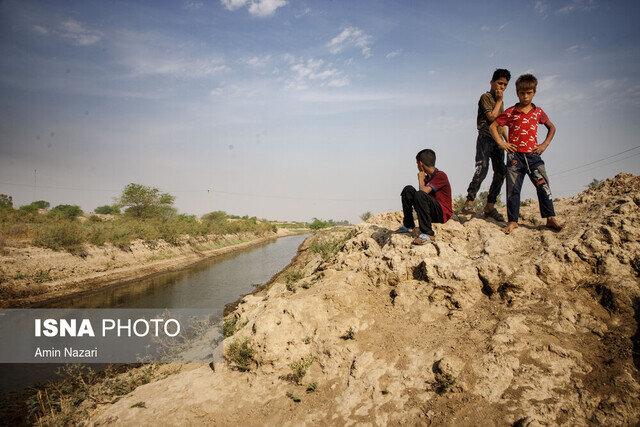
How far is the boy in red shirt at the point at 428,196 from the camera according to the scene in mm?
4832

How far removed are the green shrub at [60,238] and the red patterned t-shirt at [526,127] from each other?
77.7 ft

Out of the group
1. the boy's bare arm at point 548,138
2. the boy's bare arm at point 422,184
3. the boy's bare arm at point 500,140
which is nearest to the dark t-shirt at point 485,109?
the boy's bare arm at point 500,140

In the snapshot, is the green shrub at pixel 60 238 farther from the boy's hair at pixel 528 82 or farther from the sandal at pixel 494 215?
the boy's hair at pixel 528 82

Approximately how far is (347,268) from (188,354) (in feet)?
14.9

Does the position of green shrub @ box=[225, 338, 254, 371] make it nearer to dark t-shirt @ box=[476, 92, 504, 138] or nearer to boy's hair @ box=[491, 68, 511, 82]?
dark t-shirt @ box=[476, 92, 504, 138]

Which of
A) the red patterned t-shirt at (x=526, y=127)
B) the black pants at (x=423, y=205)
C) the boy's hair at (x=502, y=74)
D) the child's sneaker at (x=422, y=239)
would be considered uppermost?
the boy's hair at (x=502, y=74)

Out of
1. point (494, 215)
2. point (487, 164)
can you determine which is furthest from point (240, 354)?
point (487, 164)

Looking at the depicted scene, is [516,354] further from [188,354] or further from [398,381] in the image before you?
[188,354]

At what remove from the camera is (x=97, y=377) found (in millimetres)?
7180

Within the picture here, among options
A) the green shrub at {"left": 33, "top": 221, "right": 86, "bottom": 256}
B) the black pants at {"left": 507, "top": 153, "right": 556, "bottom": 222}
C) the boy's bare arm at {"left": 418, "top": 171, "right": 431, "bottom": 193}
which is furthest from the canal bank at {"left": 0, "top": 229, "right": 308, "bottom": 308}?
the black pants at {"left": 507, "top": 153, "right": 556, "bottom": 222}

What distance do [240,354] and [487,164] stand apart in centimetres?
546

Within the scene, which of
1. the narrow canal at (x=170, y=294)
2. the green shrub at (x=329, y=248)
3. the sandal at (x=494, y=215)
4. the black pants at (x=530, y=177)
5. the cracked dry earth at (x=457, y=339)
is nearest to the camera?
the cracked dry earth at (x=457, y=339)

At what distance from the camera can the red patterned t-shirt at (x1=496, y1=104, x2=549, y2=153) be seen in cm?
476

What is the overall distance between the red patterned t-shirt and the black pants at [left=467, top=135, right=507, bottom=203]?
54 centimetres
